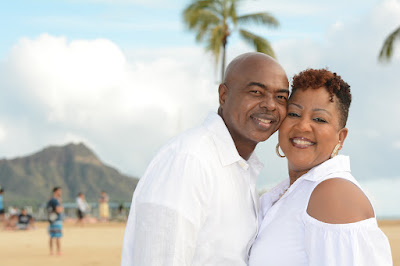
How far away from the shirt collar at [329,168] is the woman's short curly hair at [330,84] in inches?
9.6

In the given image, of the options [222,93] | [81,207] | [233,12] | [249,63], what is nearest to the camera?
[249,63]

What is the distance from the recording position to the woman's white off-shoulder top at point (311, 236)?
3.16m

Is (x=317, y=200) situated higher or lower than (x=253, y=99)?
lower

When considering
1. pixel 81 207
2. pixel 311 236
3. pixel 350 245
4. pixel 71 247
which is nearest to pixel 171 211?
pixel 311 236

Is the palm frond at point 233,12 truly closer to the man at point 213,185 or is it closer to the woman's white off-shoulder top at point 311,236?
the man at point 213,185

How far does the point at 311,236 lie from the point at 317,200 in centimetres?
21

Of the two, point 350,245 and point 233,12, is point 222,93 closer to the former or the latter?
point 350,245

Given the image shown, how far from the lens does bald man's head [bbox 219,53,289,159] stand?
3779 mm

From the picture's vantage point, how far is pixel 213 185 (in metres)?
3.42

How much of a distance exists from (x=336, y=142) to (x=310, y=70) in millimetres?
502

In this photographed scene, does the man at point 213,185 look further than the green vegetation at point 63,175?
No

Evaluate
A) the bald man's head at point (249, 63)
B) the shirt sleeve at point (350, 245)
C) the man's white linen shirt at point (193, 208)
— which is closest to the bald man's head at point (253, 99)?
the bald man's head at point (249, 63)

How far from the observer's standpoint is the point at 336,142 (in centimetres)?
381

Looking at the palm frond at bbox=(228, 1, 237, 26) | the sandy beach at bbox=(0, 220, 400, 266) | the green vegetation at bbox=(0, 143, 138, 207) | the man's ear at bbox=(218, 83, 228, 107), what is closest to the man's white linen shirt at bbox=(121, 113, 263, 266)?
the man's ear at bbox=(218, 83, 228, 107)
